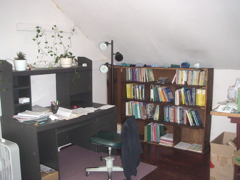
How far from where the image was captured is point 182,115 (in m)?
4.09

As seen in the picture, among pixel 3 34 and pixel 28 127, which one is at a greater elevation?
pixel 3 34

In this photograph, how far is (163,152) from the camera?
399 centimetres

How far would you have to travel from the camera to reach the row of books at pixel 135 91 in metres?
4.42

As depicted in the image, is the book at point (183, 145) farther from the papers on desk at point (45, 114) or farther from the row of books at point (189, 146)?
the papers on desk at point (45, 114)

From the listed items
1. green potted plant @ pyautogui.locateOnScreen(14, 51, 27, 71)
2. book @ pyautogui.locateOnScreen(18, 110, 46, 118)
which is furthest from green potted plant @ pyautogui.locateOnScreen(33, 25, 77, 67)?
book @ pyautogui.locateOnScreen(18, 110, 46, 118)

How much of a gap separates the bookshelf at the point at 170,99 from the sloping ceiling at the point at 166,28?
22 cm

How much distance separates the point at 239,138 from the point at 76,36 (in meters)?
2.71

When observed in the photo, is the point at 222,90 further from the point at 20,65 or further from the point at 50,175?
the point at 20,65

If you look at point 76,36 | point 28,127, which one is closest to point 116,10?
point 76,36

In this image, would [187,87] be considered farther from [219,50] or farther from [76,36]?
[76,36]

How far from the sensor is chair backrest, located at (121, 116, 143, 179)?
2.79 metres

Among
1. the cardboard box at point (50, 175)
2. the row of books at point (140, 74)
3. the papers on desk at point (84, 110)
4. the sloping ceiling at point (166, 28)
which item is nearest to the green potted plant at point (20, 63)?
the papers on desk at point (84, 110)

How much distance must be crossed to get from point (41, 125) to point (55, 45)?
4.92 feet

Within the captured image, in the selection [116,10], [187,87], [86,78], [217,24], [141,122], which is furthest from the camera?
[141,122]
